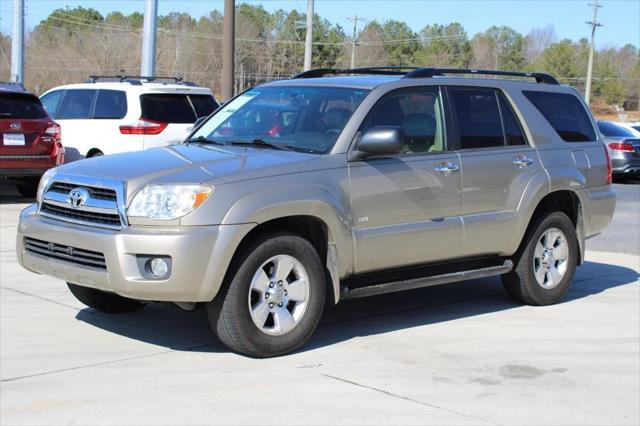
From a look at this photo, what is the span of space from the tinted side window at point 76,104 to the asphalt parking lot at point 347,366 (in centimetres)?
754

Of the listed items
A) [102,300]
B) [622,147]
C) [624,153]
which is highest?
[622,147]

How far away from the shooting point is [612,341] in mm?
7324

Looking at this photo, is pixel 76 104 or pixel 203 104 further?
pixel 76 104

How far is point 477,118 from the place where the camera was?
791 cm

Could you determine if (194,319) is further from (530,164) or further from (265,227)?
(530,164)

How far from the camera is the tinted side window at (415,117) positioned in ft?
23.7

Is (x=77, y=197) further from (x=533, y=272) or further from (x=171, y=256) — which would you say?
(x=533, y=272)

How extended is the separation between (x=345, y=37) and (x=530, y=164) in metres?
87.8

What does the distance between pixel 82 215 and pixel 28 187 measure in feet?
34.6

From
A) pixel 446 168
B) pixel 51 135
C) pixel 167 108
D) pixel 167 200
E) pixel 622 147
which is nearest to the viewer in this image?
pixel 167 200

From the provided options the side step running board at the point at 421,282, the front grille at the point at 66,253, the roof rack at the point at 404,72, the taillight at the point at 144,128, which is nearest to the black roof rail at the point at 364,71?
the roof rack at the point at 404,72

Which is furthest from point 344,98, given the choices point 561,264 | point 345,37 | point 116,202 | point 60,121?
point 345,37

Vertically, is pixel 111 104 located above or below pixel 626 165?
above

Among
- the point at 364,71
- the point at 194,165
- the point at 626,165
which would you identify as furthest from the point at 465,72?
the point at 626,165
